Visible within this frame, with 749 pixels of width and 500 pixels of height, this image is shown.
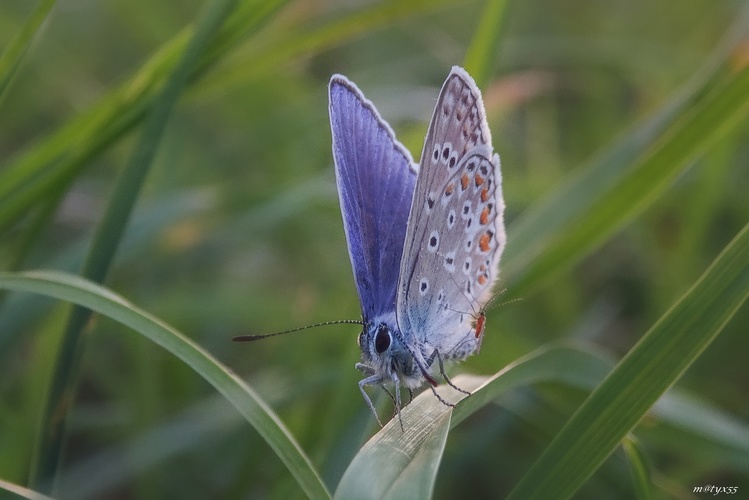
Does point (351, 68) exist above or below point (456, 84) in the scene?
above

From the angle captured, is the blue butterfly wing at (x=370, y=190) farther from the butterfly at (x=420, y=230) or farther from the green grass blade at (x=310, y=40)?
the green grass blade at (x=310, y=40)

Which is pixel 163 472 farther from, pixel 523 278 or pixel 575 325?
pixel 575 325

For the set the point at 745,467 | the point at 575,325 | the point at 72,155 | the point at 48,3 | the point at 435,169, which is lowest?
the point at 745,467

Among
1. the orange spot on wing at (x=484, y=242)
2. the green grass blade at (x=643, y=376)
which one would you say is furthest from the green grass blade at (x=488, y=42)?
the green grass blade at (x=643, y=376)

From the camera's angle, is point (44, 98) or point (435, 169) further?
point (44, 98)

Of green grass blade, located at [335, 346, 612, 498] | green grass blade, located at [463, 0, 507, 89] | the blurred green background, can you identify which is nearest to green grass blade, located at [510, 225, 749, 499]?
green grass blade, located at [335, 346, 612, 498]

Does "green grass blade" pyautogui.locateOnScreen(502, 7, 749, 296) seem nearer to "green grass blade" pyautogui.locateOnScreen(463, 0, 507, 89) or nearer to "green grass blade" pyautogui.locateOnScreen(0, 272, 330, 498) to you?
"green grass blade" pyautogui.locateOnScreen(463, 0, 507, 89)

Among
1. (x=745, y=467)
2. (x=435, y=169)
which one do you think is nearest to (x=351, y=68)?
(x=435, y=169)
